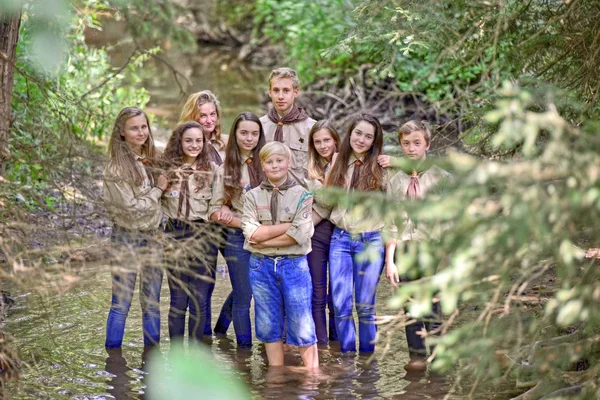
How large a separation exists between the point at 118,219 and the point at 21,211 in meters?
0.48

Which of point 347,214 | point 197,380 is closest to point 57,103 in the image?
point 347,214

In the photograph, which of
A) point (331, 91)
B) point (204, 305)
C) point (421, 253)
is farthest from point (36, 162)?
point (331, 91)

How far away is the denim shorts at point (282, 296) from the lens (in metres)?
5.73

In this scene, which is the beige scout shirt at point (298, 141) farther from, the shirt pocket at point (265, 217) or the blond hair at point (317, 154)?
the shirt pocket at point (265, 217)

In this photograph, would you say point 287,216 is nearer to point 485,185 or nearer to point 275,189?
point 275,189

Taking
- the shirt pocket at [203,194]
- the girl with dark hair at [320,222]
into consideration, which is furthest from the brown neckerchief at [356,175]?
the shirt pocket at [203,194]

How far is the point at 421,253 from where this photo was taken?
330 centimetres

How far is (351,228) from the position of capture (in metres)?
5.95

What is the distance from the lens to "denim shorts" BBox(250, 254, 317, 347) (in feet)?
18.8

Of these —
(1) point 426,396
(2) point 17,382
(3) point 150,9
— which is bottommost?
(1) point 426,396

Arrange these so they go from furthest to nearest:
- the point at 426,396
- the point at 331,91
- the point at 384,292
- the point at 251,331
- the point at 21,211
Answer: the point at 331,91, the point at 384,292, the point at 251,331, the point at 426,396, the point at 21,211

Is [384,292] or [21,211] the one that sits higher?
[21,211]

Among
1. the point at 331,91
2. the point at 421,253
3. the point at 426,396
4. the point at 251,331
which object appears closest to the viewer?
the point at 421,253

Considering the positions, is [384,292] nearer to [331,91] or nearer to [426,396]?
[426,396]
